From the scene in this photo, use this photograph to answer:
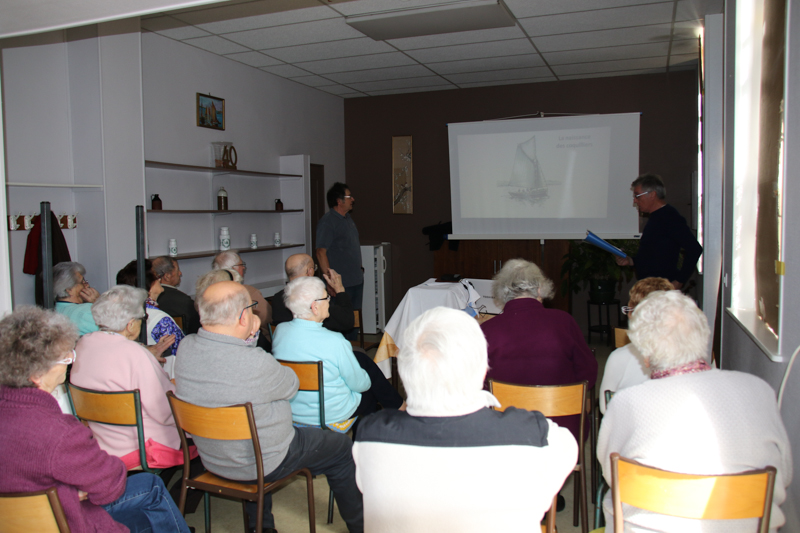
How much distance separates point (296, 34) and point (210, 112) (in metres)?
1.13

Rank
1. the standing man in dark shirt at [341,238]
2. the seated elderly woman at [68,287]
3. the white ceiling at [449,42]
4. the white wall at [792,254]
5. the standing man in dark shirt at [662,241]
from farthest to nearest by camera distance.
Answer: the standing man in dark shirt at [341,238], the white ceiling at [449,42], the standing man in dark shirt at [662,241], the seated elderly woman at [68,287], the white wall at [792,254]

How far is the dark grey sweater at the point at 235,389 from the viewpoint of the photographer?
1931 mm

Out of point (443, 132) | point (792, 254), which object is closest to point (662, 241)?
point (792, 254)

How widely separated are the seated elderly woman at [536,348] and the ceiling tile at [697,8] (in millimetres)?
2895

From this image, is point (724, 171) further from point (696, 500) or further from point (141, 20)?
point (141, 20)

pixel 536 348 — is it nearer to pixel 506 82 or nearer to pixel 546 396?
pixel 546 396

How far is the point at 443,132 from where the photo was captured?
23.1ft

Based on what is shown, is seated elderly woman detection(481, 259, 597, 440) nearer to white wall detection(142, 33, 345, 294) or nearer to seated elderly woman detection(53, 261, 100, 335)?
seated elderly woman detection(53, 261, 100, 335)

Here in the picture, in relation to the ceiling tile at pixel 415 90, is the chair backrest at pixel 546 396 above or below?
below

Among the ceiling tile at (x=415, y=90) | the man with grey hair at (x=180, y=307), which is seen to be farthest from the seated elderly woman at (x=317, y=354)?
the ceiling tile at (x=415, y=90)

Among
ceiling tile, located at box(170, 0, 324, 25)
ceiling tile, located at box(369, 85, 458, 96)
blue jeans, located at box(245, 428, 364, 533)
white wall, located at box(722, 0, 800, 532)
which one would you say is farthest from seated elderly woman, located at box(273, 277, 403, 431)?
ceiling tile, located at box(369, 85, 458, 96)

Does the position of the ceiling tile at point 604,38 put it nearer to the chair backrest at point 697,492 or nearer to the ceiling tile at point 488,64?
the ceiling tile at point 488,64

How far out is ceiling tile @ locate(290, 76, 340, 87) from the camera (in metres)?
6.24

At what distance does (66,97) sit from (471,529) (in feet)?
13.6
